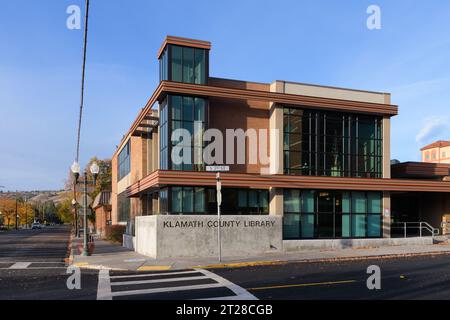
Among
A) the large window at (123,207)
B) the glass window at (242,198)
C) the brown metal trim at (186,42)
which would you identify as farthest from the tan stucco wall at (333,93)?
the large window at (123,207)

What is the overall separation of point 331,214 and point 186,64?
1168cm

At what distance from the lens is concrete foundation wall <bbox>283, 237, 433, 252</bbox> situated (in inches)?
866

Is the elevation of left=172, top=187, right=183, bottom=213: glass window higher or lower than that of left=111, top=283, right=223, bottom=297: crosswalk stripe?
higher

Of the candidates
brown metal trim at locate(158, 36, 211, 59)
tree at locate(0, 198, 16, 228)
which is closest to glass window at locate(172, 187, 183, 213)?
brown metal trim at locate(158, 36, 211, 59)

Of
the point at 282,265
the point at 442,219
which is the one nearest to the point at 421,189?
the point at 442,219

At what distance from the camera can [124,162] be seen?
42.8 metres

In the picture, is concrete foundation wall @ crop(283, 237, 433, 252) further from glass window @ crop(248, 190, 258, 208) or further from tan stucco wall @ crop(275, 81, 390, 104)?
tan stucco wall @ crop(275, 81, 390, 104)

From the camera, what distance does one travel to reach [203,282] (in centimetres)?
1270

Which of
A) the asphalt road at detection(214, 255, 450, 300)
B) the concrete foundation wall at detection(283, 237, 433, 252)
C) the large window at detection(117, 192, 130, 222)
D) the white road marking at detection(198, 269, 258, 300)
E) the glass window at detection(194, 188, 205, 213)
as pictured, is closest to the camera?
the white road marking at detection(198, 269, 258, 300)

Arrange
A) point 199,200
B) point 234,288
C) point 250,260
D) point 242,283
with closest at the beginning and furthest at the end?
point 234,288, point 242,283, point 250,260, point 199,200

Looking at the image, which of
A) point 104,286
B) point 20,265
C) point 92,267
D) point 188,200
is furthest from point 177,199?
point 104,286

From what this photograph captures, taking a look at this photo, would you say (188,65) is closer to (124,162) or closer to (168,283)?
(168,283)

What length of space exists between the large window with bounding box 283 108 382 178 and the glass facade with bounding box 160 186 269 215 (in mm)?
2467

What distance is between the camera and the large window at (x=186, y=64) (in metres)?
23.1
